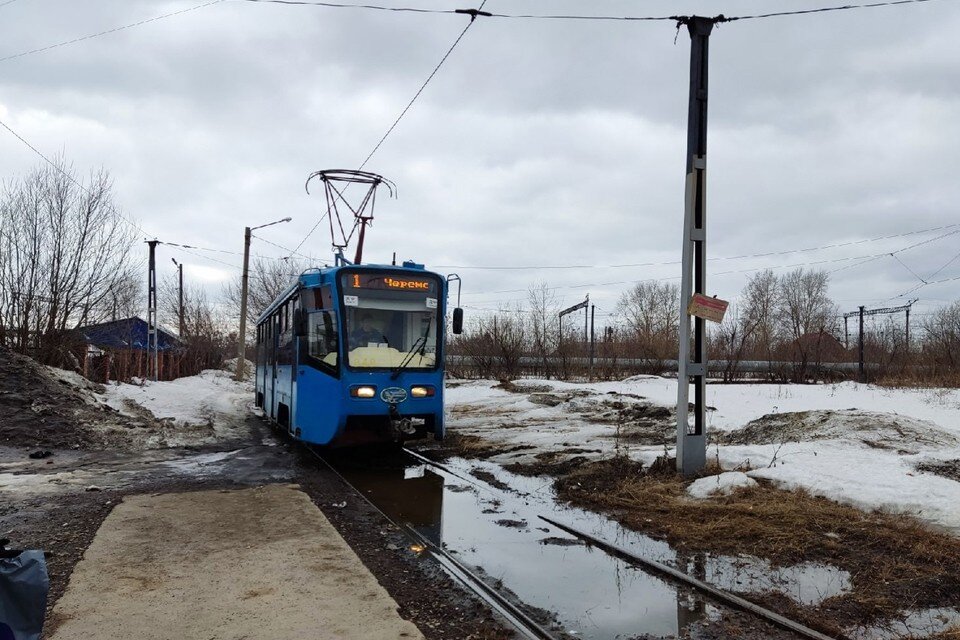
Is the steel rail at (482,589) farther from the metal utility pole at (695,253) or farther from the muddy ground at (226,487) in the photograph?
the metal utility pole at (695,253)

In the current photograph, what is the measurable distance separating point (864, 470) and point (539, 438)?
6.34 meters

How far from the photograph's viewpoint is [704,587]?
16.7ft

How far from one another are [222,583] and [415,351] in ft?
19.7

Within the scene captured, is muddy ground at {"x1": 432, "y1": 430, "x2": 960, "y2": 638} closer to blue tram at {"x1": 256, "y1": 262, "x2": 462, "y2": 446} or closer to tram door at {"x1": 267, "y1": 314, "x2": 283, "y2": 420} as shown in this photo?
blue tram at {"x1": 256, "y1": 262, "x2": 462, "y2": 446}

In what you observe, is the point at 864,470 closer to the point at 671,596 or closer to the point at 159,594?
the point at 671,596

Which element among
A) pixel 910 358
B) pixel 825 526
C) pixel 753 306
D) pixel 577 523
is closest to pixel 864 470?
pixel 825 526

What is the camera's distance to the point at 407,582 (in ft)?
Answer: 17.5

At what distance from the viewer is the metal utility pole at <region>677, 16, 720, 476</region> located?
885 centimetres

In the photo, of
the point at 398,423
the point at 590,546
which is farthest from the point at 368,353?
the point at 590,546

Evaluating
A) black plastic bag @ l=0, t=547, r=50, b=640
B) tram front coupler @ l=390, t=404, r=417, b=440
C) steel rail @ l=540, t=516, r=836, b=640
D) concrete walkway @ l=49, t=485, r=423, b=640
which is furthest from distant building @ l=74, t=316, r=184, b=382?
black plastic bag @ l=0, t=547, r=50, b=640

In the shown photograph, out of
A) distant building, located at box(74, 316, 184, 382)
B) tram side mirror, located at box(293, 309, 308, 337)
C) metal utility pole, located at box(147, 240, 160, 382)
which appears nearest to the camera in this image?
tram side mirror, located at box(293, 309, 308, 337)

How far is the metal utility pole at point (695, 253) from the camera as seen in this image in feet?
29.0

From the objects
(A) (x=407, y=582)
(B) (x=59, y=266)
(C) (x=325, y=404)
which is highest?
(B) (x=59, y=266)

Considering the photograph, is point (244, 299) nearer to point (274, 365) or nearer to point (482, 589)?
point (274, 365)
